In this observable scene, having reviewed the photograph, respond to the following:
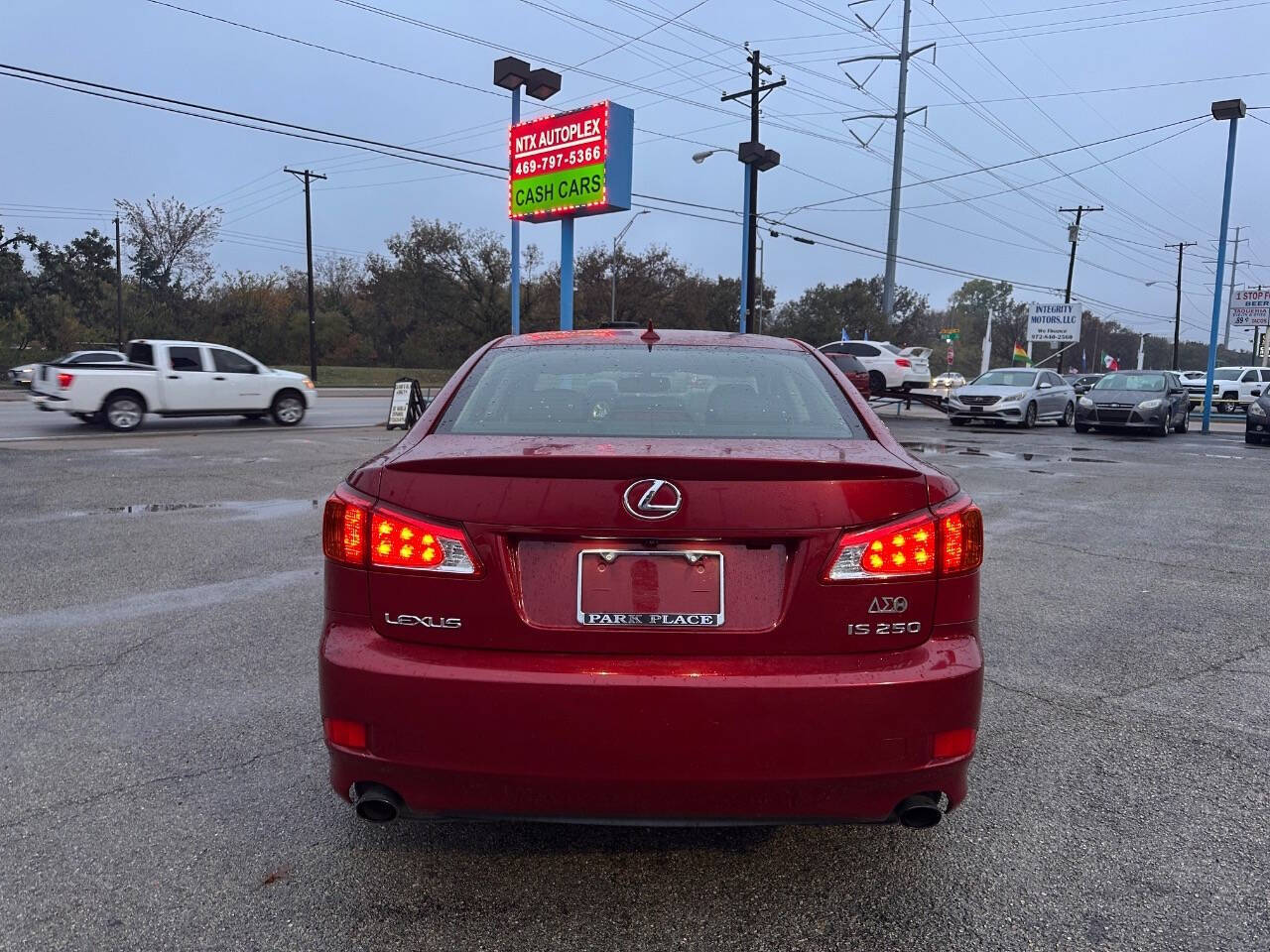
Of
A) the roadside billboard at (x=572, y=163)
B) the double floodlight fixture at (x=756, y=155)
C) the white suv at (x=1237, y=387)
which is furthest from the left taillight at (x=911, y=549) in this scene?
the white suv at (x=1237, y=387)

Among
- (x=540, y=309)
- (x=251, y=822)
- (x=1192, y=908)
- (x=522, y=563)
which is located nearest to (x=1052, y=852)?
(x=1192, y=908)

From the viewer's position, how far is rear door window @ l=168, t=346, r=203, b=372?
17375 millimetres

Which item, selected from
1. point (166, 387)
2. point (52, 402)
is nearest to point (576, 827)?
point (166, 387)

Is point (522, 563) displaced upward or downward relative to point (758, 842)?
upward

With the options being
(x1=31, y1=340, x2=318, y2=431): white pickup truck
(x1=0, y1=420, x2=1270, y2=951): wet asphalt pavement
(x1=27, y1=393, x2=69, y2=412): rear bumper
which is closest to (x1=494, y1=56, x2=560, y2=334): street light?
(x1=31, y1=340, x2=318, y2=431): white pickup truck

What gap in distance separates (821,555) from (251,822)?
6.75 feet

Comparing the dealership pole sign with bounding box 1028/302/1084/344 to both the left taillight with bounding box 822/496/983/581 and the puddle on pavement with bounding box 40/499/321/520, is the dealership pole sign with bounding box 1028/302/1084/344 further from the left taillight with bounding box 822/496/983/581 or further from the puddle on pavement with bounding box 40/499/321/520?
the left taillight with bounding box 822/496/983/581

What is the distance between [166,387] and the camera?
56.7ft

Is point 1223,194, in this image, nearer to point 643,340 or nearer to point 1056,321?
point 1056,321

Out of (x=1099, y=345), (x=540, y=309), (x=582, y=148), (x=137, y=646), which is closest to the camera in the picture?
(x=137, y=646)

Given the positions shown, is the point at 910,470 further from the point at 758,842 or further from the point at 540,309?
the point at 540,309

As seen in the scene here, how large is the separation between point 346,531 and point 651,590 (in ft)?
2.74

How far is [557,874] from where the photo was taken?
2.76m

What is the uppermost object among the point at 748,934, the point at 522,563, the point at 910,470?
the point at 910,470
